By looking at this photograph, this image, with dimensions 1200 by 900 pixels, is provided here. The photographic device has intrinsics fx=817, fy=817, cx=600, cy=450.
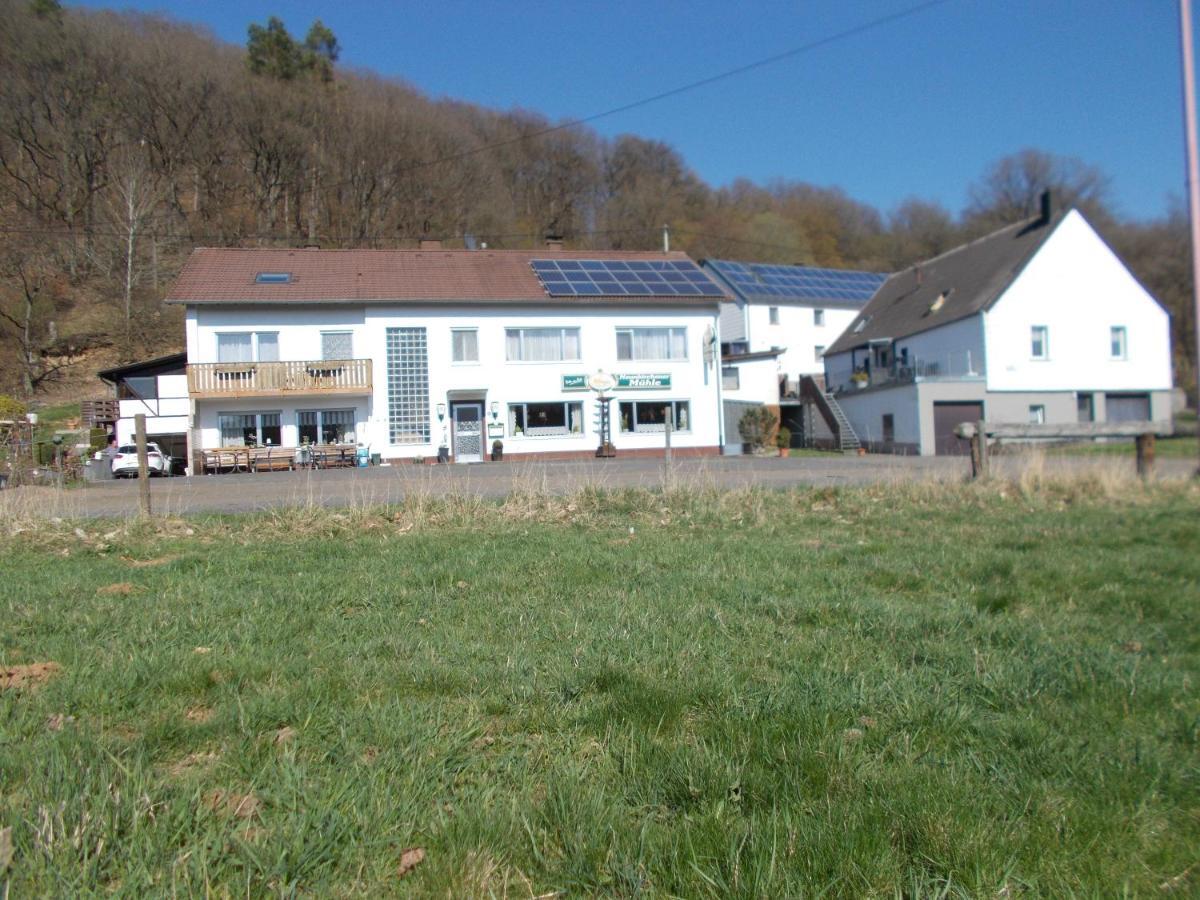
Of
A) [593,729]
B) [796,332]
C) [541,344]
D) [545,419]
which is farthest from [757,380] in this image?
[593,729]

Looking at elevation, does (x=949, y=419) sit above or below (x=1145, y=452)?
above

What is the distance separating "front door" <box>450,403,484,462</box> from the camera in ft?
110

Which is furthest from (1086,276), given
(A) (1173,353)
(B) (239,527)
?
(B) (239,527)

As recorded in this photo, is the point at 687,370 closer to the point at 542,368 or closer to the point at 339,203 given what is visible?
the point at 542,368

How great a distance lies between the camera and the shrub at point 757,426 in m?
35.8

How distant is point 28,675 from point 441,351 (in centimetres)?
3031

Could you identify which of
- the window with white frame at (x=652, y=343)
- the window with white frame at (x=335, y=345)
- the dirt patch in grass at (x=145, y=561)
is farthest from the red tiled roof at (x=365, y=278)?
the dirt patch in grass at (x=145, y=561)

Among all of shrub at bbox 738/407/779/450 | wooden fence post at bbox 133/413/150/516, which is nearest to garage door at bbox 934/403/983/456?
shrub at bbox 738/407/779/450

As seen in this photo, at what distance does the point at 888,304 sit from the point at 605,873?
50.7 meters

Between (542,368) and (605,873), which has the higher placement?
(542,368)

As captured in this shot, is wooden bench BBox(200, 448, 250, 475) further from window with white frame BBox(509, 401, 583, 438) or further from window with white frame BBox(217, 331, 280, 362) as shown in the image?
window with white frame BBox(509, 401, 583, 438)

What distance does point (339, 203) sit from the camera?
45.4 metres

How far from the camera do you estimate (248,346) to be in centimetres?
3219

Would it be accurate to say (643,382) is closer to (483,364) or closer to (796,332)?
(483,364)
